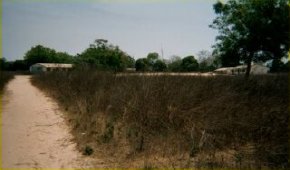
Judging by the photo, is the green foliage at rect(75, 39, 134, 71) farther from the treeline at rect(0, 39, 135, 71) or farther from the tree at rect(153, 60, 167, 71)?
the tree at rect(153, 60, 167, 71)

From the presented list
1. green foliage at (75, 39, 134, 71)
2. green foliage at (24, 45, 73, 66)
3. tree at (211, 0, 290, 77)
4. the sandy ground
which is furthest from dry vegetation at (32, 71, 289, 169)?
green foliage at (24, 45, 73, 66)

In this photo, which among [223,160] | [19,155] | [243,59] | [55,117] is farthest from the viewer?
[243,59]

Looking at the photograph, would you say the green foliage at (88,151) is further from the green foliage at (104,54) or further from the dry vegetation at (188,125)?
the green foliage at (104,54)

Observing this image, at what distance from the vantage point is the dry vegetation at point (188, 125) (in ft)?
17.5

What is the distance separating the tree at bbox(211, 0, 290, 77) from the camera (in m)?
15.9

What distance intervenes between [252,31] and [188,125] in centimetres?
1208

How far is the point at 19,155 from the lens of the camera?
5.66 meters

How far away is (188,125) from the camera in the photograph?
643 cm

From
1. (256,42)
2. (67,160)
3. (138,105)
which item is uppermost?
(256,42)

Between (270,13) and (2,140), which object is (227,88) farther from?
(270,13)

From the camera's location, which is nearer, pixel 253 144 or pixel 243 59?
pixel 253 144

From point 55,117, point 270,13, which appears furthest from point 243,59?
point 55,117

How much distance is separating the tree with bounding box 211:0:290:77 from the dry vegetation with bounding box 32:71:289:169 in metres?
8.23

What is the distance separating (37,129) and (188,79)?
4.71 m
